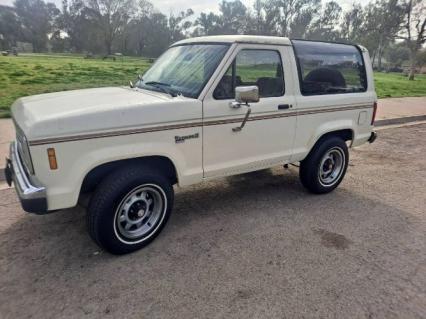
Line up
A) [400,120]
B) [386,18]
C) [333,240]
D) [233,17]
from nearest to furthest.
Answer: [333,240], [400,120], [386,18], [233,17]

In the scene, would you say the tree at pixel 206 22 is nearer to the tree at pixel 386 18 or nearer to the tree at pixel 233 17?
the tree at pixel 233 17

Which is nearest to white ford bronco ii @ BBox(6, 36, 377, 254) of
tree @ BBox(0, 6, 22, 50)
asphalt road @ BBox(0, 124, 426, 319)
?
asphalt road @ BBox(0, 124, 426, 319)

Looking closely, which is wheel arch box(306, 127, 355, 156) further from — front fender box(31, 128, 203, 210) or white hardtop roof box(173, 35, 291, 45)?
front fender box(31, 128, 203, 210)

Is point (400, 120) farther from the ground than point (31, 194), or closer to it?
closer to it

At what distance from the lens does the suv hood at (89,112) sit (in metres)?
2.71

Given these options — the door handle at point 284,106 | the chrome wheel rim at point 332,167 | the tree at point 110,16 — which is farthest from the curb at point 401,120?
the tree at point 110,16

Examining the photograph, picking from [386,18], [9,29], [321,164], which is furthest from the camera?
[9,29]

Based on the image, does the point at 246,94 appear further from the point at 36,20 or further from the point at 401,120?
the point at 36,20

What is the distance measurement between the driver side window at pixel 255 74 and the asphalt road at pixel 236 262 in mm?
1489

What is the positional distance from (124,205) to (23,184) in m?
0.87

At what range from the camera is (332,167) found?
16.3 feet

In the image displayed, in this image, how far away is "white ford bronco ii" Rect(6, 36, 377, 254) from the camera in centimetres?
282

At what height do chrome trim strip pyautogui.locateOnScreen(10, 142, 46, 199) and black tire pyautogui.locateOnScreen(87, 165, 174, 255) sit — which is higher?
chrome trim strip pyautogui.locateOnScreen(10, 142, 46, 199)

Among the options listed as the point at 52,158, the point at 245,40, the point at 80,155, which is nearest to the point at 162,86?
the point at 245,40
